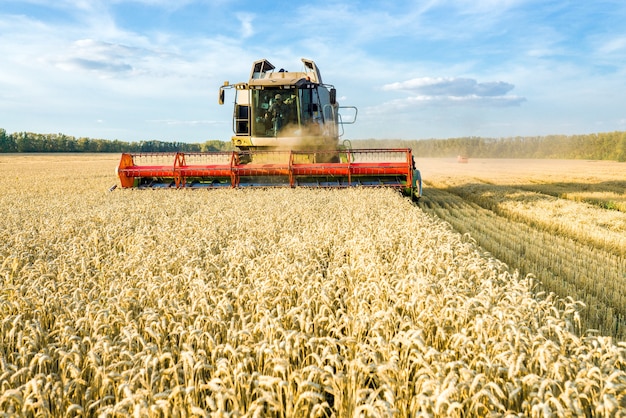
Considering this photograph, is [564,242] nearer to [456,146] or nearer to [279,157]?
[279,157]

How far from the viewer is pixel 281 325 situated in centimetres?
304

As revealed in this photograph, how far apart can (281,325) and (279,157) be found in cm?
1045

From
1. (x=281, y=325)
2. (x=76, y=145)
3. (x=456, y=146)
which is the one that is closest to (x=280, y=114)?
(x=281, y=325)

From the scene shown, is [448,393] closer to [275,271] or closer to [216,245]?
[275,271]

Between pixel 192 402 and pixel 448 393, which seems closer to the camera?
pixel 448 393

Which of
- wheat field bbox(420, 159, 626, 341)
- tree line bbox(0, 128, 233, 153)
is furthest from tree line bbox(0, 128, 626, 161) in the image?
wheat field bbox(420, 159, 626, 341)

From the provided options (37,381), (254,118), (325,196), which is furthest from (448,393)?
(254,118)

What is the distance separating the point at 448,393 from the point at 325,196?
8.51 m

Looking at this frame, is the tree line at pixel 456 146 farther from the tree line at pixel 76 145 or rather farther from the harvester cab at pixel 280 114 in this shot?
the harvester cab at pixel 280 114

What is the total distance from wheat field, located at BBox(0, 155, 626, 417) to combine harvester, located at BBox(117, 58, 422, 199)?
4.17 meters

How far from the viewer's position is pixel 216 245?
5.55 meters

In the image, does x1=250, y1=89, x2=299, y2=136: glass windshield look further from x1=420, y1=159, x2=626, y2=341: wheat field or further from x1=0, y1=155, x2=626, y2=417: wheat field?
x1=0, y1=155, x2=626, y2=417: wheat field

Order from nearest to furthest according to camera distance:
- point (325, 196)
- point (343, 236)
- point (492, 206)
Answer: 1. point (343, 236)
2. point (325, 196)
3. point (492, 206)

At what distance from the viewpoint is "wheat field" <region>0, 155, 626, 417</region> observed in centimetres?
210
